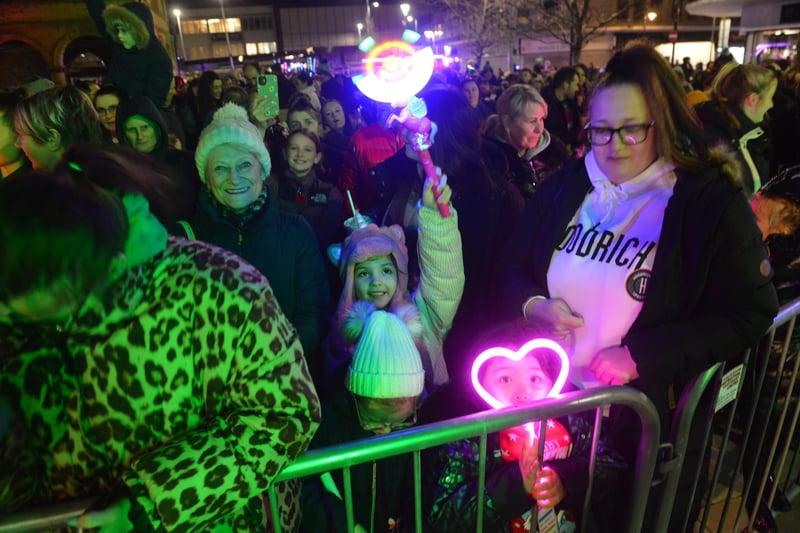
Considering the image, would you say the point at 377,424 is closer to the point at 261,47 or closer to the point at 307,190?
the point at 307,190

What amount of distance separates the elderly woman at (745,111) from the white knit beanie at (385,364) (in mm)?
3246

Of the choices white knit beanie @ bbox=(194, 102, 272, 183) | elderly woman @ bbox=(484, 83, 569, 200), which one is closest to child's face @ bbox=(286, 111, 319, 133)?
elderly woman @ bbox=(484, 83, 569, 200)

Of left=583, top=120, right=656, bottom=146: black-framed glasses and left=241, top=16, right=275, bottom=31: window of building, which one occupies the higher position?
left=241, top=16, right=275, bottom=31: window of building

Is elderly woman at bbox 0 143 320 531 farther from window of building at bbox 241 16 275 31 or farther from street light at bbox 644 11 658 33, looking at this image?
window of building at bbox 241 16 275 31

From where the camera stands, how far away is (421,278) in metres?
2.88

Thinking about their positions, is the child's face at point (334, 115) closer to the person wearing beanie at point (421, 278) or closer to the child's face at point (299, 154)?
the child's face at point (299, 154)

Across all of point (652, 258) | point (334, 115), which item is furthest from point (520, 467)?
point (334, 115)

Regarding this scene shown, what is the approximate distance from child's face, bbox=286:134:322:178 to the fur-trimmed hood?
1.72m

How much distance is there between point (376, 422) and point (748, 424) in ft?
5.65

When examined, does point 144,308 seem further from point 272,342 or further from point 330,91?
point 330,91

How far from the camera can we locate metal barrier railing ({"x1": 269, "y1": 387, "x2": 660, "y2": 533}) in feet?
4.96

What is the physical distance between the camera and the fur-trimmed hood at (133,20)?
440 centimetres

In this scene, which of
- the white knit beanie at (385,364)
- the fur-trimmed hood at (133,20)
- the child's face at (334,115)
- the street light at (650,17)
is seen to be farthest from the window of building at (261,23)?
the white knit beanie at (385,364)

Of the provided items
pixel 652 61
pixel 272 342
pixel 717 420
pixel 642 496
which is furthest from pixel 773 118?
pixel 272 342
